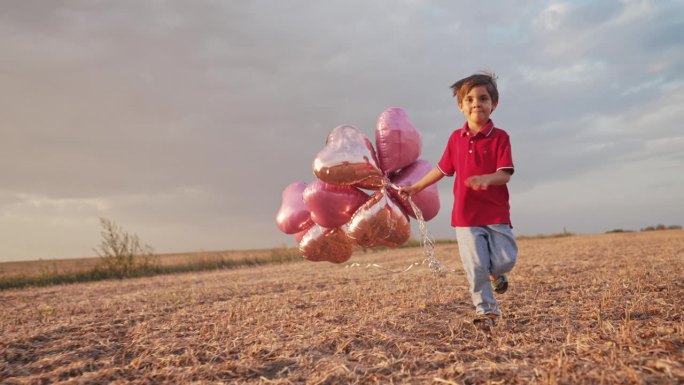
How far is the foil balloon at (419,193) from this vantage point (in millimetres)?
4738

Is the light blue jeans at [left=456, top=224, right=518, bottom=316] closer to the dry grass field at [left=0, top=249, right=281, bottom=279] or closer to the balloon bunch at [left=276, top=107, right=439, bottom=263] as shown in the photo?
the balloon bunch at [left=276, top=107, right=439, bottom=263]

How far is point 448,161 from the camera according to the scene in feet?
15.5

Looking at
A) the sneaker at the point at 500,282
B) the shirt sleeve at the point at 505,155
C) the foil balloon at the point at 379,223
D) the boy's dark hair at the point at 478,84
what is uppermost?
the boy's dark hair at the point at 478,84

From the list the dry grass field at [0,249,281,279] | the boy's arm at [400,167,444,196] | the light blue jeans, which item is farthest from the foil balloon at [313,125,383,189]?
the dry grass field at [0,249,281,279]

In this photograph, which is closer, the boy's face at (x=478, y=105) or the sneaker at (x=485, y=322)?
the boy's face at (x=478, y=105)

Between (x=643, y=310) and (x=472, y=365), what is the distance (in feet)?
8.18

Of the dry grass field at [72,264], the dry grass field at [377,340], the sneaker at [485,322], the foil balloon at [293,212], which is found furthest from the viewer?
the dry grass field at [72,264]

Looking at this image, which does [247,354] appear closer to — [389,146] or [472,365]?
[472,365]

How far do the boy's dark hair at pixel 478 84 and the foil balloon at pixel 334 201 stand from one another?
1200 millimetres

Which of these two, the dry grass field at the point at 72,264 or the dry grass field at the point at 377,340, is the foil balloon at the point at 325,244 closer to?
the dry grass field at the point at 377,340

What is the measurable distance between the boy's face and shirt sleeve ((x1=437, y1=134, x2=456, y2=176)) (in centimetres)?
33

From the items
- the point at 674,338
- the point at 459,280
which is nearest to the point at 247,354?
the point at 674,338

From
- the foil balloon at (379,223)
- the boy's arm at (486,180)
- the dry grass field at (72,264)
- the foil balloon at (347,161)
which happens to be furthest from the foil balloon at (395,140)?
the dry grass field at (72,264)

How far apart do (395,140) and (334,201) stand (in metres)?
0.74
